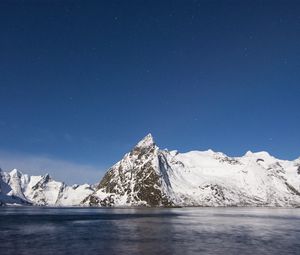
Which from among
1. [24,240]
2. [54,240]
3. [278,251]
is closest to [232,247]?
[278,251]

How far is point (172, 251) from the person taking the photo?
6375 cm

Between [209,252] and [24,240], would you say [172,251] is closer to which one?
[209,252]

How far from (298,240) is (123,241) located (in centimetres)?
3438

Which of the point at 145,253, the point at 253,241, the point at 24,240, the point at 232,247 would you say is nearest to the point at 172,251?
the point at 145,253

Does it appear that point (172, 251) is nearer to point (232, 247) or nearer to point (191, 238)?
point (232, 247)

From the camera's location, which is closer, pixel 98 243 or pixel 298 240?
pixel 98 243

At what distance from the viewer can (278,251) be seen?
64750 mm

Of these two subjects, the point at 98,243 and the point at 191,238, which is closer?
the point at 98,243

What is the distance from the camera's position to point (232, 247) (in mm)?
68875

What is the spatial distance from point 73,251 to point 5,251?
991 cm

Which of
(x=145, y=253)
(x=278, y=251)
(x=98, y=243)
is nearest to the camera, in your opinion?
(x=145, y=253)

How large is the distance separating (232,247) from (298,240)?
2036 centimetres

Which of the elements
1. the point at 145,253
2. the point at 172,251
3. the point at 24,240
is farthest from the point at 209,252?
the point at 24,240

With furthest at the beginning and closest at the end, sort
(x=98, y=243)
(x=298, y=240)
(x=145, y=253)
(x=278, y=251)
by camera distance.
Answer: (x=298, y=240) < (x=98, y=243) < (x=278, y=251) < (x=145, y=253)
